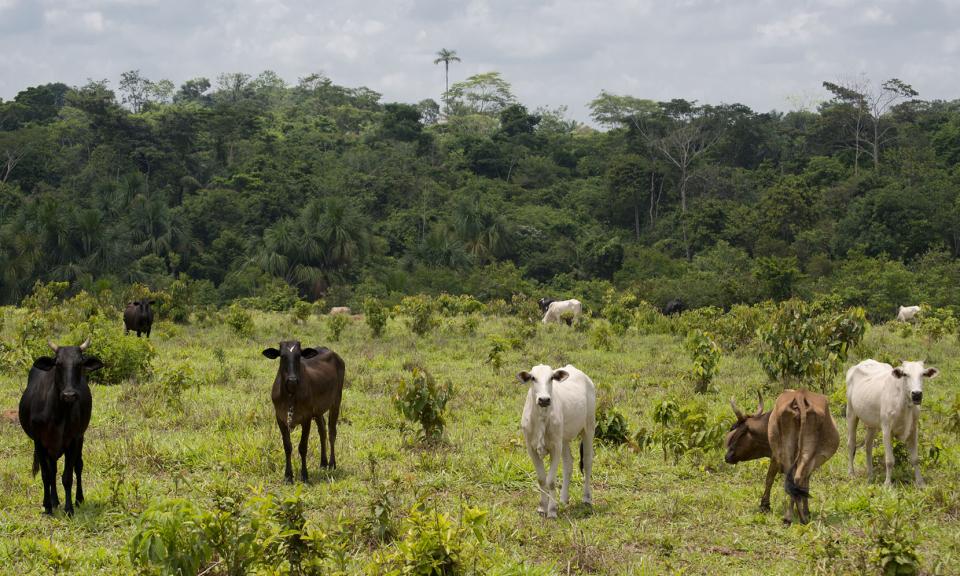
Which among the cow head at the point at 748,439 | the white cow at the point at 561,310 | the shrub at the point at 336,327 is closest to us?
the cow head at the point at 748,439

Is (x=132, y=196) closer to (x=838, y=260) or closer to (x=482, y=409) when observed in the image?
(x=838, y=260)

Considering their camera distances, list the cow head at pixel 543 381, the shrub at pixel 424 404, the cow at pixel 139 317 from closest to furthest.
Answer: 1. the cow head at pixel 543 381
2. the shrub at pixel 424 404
3. the cow at pixel 139 317

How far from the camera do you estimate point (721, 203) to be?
53938 millimetres

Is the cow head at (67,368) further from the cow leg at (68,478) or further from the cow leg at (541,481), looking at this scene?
the cow leg at (541,481)

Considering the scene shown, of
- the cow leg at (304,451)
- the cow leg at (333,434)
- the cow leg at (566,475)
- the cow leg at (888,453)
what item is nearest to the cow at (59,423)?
the cow leg at (304,451)

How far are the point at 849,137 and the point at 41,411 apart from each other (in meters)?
61.5

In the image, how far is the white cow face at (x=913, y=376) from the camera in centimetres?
902

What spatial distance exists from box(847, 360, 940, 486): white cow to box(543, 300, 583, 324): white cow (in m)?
18.1

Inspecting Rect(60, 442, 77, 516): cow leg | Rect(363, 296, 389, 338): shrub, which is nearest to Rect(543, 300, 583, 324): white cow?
Rect(363, 296, 389, 338): shrub

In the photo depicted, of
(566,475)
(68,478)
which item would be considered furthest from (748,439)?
(68,478)

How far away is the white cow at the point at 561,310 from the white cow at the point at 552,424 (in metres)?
19.4

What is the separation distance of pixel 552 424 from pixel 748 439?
73.4 inches

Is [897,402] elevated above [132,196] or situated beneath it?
situated beneath

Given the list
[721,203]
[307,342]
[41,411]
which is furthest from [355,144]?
[41,411]
